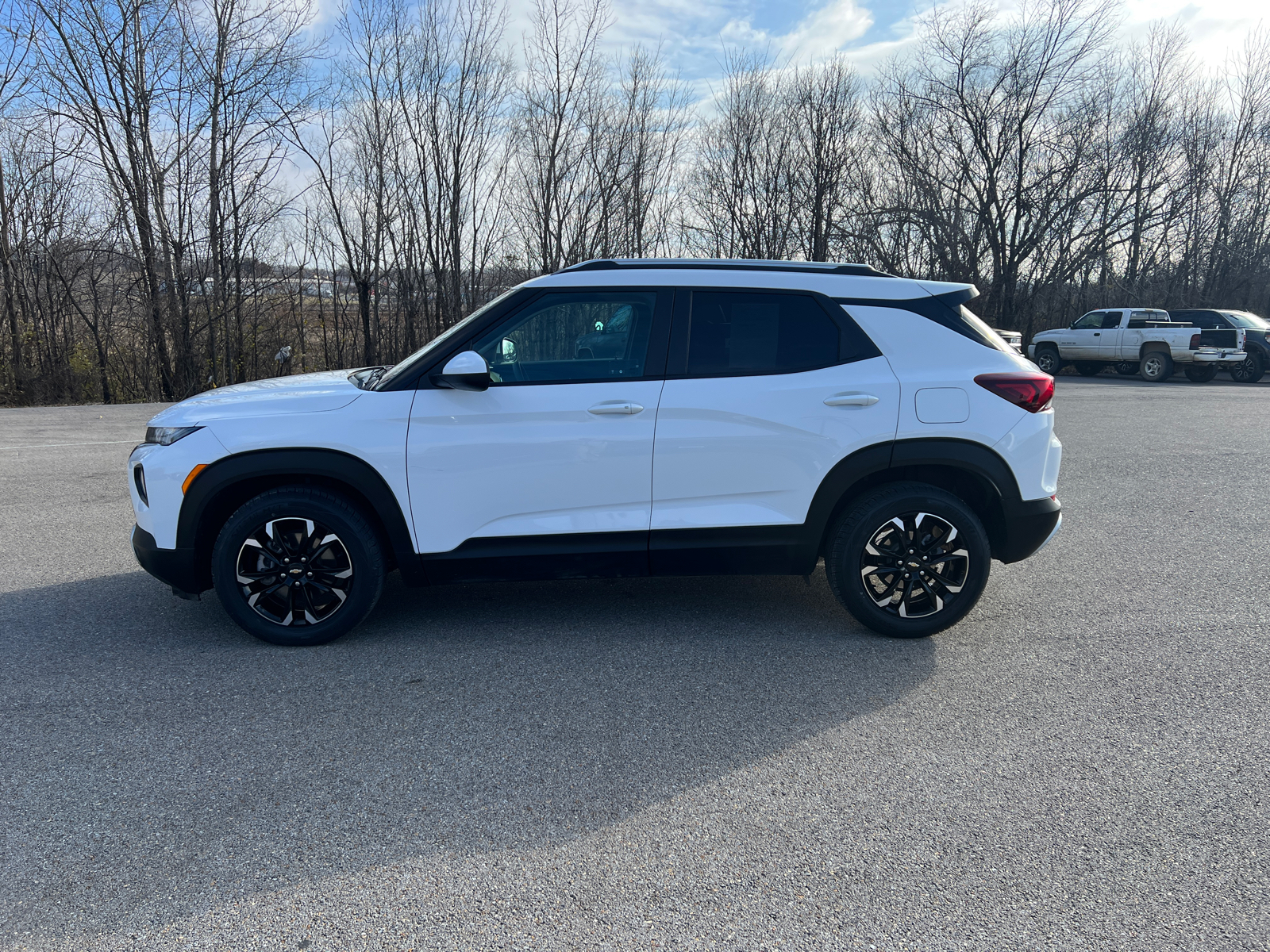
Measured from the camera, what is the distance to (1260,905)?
2334 mm

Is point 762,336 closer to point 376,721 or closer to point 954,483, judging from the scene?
point 954,483

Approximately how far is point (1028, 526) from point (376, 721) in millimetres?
3244

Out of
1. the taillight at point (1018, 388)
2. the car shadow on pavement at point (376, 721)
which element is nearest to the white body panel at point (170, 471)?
the car shadow on pavement at point (376, 721)

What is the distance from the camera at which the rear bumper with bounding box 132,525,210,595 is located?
4.05 m

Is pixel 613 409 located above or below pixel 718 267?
below

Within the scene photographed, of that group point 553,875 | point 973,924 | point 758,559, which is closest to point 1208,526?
point 758,559

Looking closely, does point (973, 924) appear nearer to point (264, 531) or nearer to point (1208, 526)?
point (264, 531)

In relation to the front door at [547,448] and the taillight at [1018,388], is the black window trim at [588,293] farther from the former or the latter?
the taillight at [1018,388]

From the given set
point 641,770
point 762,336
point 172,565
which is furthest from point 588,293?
point 172,565

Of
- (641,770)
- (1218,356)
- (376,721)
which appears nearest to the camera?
(641,770)

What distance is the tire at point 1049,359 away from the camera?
26.6 m

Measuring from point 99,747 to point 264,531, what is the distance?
116 cm

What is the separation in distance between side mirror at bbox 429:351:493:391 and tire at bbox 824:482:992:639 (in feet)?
6.23

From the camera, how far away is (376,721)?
3.41 meters
